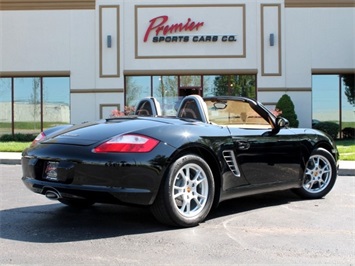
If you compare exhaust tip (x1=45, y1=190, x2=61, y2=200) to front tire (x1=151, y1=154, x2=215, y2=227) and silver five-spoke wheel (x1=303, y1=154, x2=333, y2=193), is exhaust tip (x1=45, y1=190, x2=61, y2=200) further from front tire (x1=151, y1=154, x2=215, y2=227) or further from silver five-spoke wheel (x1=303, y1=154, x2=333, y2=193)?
silver five-spoke wheel (x1=303, y1=154, x2=333, y2=193)

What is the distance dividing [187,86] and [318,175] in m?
13.9

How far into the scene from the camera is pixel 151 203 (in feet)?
14.2

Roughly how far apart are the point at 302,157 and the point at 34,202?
A: 3.45 metres

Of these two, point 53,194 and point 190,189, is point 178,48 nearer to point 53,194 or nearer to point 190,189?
point 190,189

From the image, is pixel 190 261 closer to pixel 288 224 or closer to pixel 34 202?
pixel 288 224

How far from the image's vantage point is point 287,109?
18.6 metres

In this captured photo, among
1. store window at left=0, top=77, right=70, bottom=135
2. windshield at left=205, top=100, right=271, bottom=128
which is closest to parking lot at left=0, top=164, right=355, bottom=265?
windshield at left=205, top=100, right=271, bottom=128

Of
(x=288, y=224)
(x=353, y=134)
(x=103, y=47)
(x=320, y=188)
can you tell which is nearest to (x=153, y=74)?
(x=103, y=47)

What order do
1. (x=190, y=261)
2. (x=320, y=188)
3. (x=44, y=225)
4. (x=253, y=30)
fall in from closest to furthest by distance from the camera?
(x=190, y=261)
(x=44, y=225)
(x=320, y=188)
(x=253, y=30)

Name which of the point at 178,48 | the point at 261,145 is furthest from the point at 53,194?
the point at 178,48

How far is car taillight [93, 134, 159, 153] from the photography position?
424cm

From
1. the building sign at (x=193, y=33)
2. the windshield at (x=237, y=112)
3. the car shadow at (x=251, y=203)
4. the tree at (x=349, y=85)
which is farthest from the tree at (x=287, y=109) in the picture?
the windshield at (x=237, y=112)

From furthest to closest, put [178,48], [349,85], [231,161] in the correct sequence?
[349,85] → [178,48] → [231,161]

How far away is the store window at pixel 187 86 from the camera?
19.8 metres
